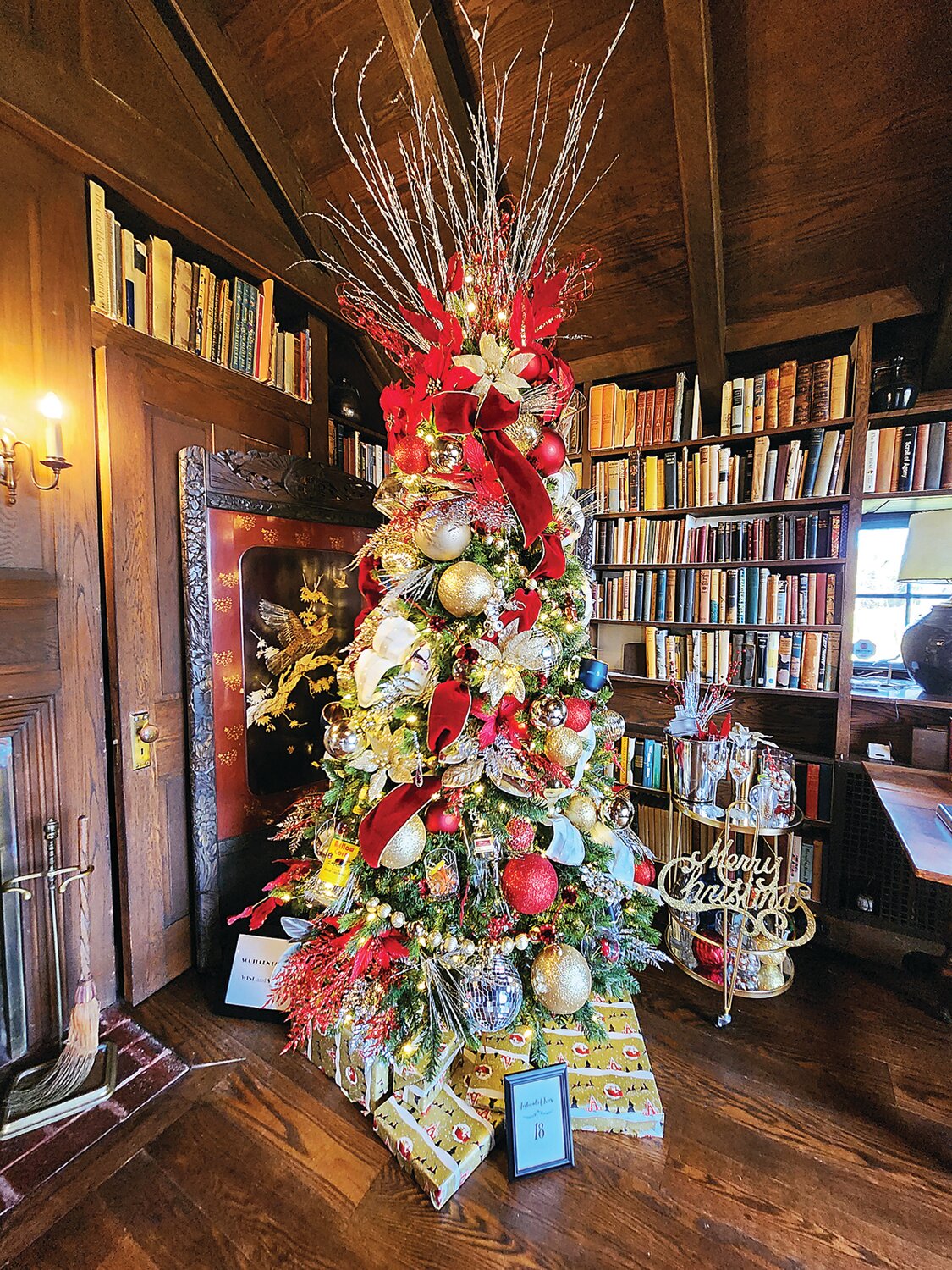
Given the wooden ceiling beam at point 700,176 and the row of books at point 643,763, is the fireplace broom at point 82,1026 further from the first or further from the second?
the wooden ceiling beam at point 700,176

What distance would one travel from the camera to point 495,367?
3.65 feet

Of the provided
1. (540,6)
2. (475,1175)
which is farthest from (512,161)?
(475,1175)

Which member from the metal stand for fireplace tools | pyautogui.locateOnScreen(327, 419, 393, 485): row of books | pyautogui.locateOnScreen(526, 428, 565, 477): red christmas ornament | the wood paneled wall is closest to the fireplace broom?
the metal stand for fireplace tools

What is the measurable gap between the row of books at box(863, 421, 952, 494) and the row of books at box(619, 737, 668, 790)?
1.28 meters

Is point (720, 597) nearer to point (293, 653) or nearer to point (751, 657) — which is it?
point (751, 657)

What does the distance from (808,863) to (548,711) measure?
1.58 meters

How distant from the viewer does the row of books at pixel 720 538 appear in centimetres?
183

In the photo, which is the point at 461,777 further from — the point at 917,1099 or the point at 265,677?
the point at 917,1099

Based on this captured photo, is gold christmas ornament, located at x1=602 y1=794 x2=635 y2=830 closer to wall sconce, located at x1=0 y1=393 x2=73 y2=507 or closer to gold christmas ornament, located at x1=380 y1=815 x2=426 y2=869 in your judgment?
gold christmas ornament, located at x1=380 y1=815 x2=426 y2=869

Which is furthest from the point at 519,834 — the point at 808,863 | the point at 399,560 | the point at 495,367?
the point at 808,863

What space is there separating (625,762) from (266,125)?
9.37 ft

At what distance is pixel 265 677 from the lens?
69.2 inches

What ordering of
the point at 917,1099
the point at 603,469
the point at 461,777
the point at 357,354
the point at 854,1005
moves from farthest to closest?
the point at 357,354, the point at 603,469, the point at 854,1005, the point at 917,1099, the point at 461,777

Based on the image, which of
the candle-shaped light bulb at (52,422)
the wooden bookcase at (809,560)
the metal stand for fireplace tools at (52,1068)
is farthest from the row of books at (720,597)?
the metal stand for fireplace tools at (52,1068)
